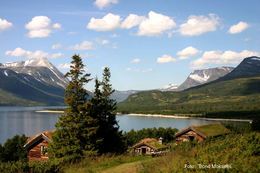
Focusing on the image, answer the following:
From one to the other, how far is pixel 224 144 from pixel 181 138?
4970 centimetres

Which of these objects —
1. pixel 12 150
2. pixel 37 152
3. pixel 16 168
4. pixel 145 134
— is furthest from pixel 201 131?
pixel 145 134

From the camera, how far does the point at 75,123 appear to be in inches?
1556

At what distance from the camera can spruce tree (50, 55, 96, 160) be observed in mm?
38562

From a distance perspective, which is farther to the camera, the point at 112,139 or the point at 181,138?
the point at 181,138

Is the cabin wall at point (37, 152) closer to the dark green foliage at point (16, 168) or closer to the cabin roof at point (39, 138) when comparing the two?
the cabin roof at point (39, 138)

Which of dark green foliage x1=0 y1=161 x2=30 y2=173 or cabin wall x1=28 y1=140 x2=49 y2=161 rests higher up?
dark green foliage x1=0 y1=161 x2=30 y2=173

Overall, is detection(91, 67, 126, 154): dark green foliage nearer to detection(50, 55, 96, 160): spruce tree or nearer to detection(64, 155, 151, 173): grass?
detection(50, 55, 96, 160): spruce tree

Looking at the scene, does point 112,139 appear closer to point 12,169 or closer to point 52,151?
point 52,151

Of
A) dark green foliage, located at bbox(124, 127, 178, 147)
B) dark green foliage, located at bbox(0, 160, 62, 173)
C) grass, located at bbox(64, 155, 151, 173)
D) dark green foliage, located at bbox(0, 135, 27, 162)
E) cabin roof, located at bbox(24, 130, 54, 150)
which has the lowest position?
dark green foliage, located at bbox(124, 127, 178, 147)

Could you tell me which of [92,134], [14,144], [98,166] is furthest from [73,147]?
[14,144]

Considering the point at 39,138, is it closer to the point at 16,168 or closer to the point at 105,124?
the point at 105,124

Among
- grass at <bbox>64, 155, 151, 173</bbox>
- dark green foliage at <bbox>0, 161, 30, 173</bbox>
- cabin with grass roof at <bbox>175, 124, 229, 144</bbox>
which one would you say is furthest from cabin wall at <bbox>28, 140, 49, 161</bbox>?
dark green foliage at <bbox>0, 161, 30, 173</bbox>

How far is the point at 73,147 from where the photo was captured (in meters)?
38.2

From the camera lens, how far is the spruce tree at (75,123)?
3856 centimetres
